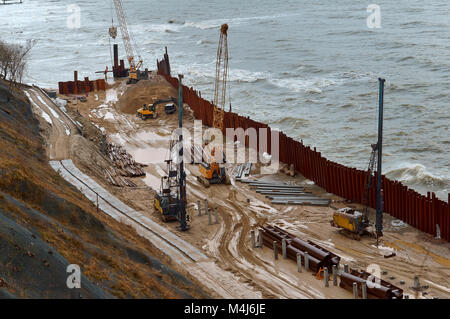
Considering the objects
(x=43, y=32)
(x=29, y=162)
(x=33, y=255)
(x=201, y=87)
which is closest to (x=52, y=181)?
(x=29, y=162)

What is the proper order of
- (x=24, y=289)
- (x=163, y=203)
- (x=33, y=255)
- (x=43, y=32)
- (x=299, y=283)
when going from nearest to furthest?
(x=24, y=289) < (x=33, y=255) < (x=299, y=283) < (x=163, y=203) < (x=43, y=32)

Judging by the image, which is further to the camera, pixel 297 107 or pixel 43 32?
pixel 43 32

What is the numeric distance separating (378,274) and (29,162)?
1867 centimetres

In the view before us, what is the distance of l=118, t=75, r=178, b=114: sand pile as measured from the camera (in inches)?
2581

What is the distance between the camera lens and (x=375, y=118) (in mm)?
63531

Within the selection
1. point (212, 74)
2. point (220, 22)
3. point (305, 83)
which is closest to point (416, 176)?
point (305, 83)

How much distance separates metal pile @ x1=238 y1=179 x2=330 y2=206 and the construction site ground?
52 centimetres

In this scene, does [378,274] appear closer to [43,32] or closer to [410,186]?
[410,186]

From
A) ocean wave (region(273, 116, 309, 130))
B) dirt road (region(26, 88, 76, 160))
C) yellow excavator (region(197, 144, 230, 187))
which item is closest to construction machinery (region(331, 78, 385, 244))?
yellow excavator (region(197, 144, 230, 187))

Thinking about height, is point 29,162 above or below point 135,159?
above

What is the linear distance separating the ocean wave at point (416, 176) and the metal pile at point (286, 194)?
9.47 m

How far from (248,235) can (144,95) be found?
3732 centimetres

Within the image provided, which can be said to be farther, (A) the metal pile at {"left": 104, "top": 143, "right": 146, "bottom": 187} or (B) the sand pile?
(B) the sand pile

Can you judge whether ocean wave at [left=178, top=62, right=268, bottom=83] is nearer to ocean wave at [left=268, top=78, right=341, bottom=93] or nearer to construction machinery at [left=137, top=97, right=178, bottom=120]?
ocean wave at [left=268, top=78, right=341, bottom=93]
